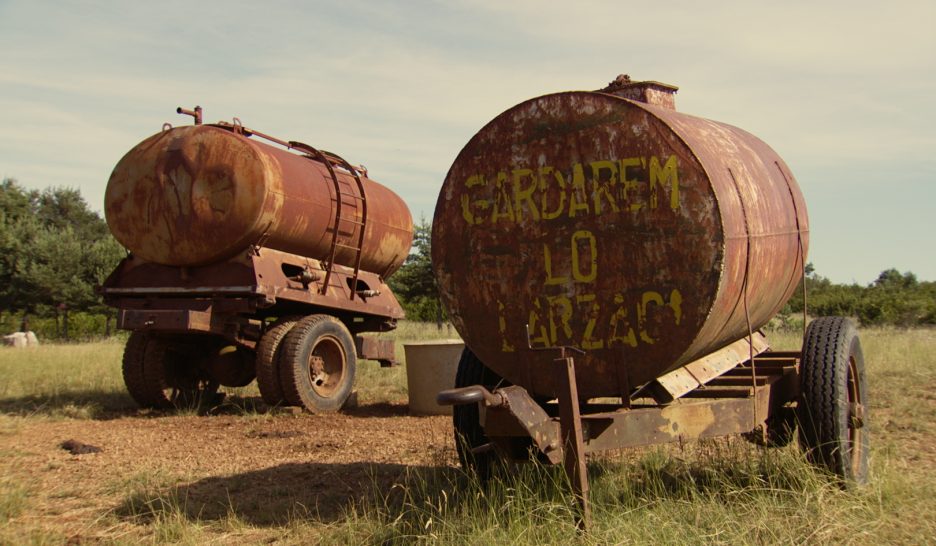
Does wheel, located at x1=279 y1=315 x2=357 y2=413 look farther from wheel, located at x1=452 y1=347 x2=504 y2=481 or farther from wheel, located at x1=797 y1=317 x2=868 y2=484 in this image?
wheel, located at x1=797 y1=317 x2=868 y2=484

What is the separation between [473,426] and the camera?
528 centimetres

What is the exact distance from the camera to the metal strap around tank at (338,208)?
10.4 m

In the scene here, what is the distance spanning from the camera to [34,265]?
92.5 ft

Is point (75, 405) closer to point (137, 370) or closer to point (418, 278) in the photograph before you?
point (137, 370)

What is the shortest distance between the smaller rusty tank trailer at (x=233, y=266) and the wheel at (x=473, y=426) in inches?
170

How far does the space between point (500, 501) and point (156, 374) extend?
6353 mm

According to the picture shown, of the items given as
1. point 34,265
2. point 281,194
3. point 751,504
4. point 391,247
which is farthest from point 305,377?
point 34,265

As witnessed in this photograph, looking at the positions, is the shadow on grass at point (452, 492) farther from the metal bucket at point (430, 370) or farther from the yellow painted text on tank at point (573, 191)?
the metal bucket at point (430, 370)

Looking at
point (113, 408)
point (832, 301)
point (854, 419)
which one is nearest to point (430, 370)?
point (113, 408)

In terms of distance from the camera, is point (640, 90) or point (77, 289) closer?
point (640, 90)

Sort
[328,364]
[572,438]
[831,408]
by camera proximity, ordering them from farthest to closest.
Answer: [328,364] → [831,408] → [572,438]

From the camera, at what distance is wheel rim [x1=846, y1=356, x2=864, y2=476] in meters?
5.34

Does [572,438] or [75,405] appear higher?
[572,438]

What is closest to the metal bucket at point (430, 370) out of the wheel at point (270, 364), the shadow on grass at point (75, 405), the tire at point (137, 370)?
the wheel at point (270, 364)
